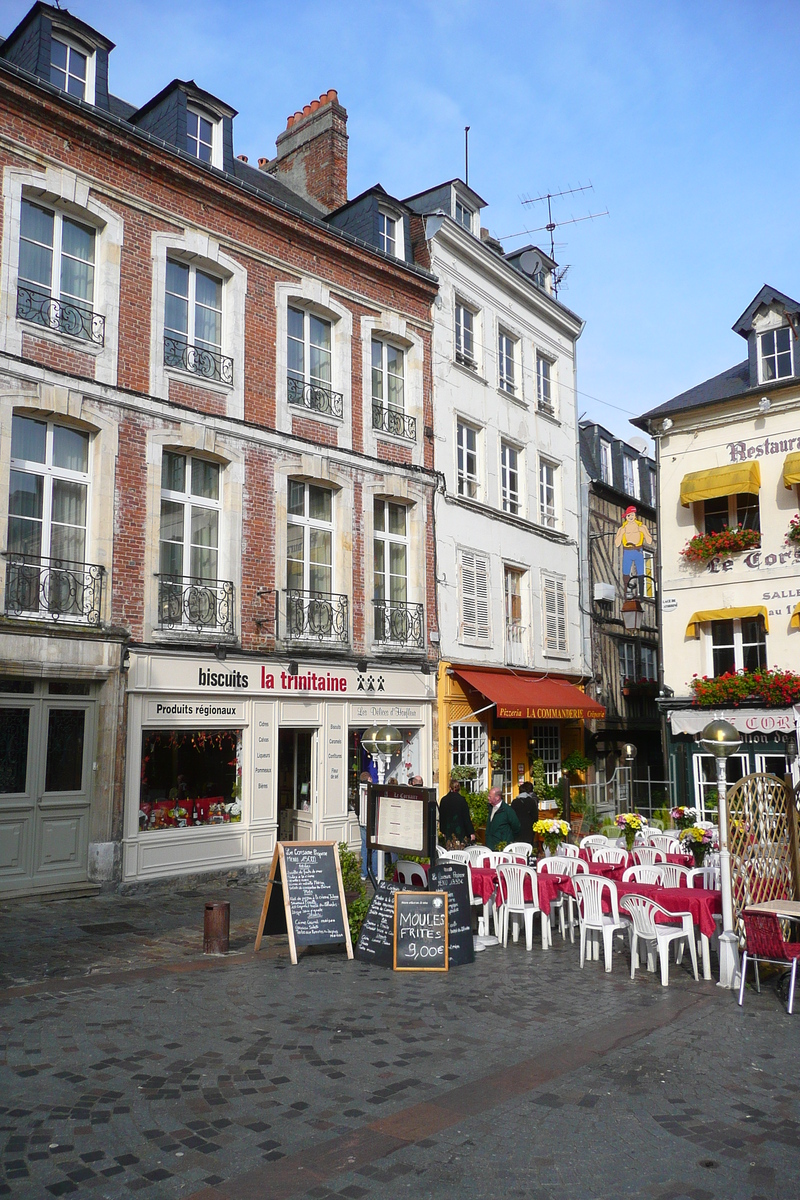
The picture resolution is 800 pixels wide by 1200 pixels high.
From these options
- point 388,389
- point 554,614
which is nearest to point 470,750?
point 554,614

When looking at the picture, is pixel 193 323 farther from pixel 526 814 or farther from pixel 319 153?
pixel 526 814

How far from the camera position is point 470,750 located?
18656 mm

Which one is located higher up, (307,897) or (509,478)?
(509,478)

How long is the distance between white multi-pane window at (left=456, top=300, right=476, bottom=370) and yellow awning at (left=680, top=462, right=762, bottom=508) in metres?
5.19

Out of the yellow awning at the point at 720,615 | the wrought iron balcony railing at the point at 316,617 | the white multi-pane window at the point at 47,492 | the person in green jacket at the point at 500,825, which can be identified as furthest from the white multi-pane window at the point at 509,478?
the white multi-pane window at the point at 47,492

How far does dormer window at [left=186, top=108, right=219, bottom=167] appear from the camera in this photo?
14656 millimetres

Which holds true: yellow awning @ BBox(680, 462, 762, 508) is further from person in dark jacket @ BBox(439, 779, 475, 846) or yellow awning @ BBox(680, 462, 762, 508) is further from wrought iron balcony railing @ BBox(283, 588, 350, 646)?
person in dark jacket @ BBox(439, 779, 475, 846)

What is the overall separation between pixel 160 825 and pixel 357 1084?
7.91 meters

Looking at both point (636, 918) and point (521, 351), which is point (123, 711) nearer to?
point (636, 918)

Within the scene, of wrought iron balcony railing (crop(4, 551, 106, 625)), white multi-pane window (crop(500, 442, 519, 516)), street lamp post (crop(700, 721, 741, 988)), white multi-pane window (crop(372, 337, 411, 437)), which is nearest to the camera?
street lamp post (crop(700, 721, 741, 988))

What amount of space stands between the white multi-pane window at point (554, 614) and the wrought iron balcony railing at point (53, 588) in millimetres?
11341

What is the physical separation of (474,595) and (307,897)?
1043 centimetres

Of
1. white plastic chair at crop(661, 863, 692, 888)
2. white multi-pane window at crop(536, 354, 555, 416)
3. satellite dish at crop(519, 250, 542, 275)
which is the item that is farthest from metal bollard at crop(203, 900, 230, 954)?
satellite dish at crop(519, 250, 542, 275)

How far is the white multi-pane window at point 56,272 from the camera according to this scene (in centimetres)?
1233
